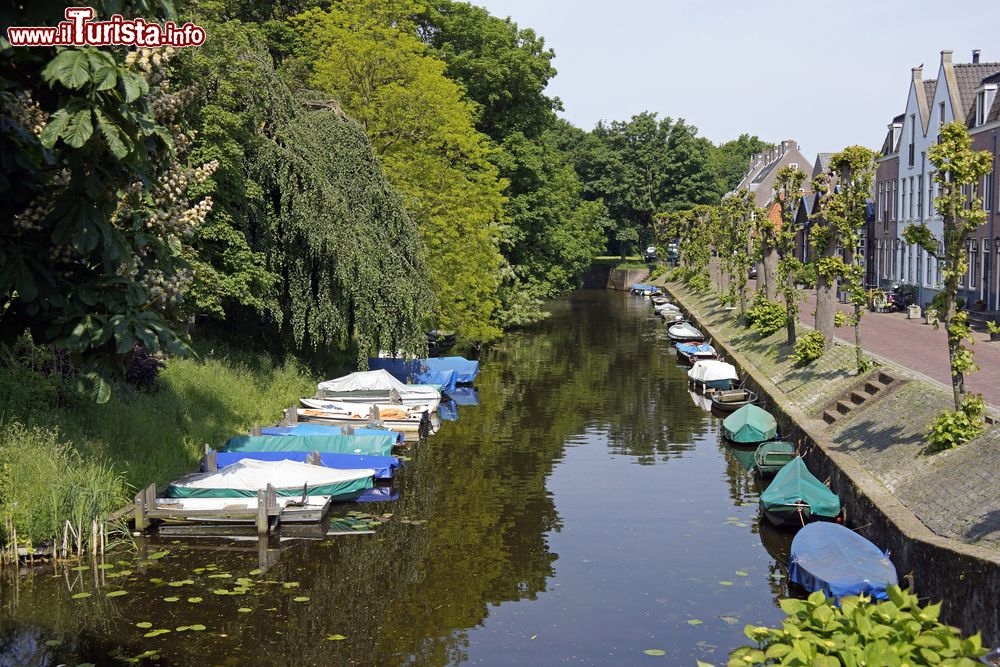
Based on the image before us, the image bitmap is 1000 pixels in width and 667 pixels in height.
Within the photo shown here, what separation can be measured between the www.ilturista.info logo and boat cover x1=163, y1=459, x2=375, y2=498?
43.5ft

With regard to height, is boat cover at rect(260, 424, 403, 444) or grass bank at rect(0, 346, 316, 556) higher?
grass bank at rect(0, 346, 316, 556)

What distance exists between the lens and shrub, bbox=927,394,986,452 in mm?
19703

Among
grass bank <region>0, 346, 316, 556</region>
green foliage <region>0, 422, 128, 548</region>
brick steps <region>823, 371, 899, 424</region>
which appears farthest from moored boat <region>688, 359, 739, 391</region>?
green foliage <region>0, 422, 128, 548</region>

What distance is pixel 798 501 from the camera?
68.1ft

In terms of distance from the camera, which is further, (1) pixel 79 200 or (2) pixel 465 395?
(2) pixel 465 395

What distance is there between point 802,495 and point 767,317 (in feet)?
83.6

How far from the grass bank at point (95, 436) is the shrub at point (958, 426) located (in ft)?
51.5

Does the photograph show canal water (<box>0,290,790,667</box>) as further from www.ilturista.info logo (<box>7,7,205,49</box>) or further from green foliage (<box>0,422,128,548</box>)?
www.ilturista.info logo (<box>7,7,205,49</box>)

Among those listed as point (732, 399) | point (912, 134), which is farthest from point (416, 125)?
point (912, 134)

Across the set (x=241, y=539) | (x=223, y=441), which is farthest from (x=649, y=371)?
(x=241, y=539)

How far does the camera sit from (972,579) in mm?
14109

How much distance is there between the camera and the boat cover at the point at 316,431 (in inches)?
1099

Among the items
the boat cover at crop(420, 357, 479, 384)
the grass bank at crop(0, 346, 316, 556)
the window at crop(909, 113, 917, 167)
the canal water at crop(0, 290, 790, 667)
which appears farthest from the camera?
the window at crop(909, 113, 917, 167)

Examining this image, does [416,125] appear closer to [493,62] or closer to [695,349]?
[695,349]
